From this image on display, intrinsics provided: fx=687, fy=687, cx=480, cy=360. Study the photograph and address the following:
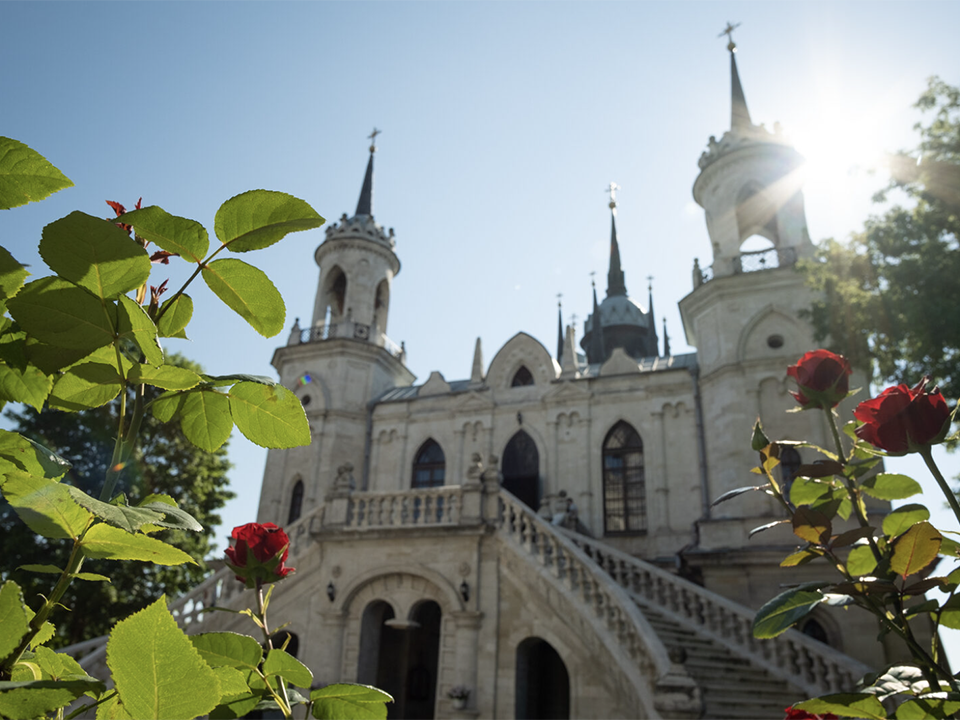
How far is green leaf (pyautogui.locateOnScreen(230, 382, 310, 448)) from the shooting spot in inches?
47.5

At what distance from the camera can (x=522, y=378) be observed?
22.6 metres

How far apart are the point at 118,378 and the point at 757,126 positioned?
23.8m

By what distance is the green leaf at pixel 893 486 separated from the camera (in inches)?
85.3

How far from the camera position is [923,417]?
1.74 meters

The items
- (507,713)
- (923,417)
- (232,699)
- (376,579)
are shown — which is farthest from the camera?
(376,579)

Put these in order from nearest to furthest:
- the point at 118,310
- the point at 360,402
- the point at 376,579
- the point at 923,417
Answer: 1. the point at 118,310
2. the point at 923,417
3. the point at 376,579
4. the point at 360,402

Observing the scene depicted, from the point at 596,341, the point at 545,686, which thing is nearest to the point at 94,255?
the point at 545,686

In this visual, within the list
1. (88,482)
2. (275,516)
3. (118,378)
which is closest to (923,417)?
(118,378)

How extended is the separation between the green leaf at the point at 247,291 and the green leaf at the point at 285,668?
2.36 ft

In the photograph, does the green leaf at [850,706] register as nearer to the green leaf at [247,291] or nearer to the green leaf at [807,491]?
the green leaf at [807,491]

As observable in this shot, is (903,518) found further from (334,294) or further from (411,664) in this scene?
(334,294)

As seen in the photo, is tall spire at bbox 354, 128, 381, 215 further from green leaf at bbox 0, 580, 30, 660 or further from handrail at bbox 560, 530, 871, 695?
green leaf at bbox 0, 580, 30, 660

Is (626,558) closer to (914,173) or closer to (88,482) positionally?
(914,173)

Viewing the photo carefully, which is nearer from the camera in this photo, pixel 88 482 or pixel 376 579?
pixel 376 579
